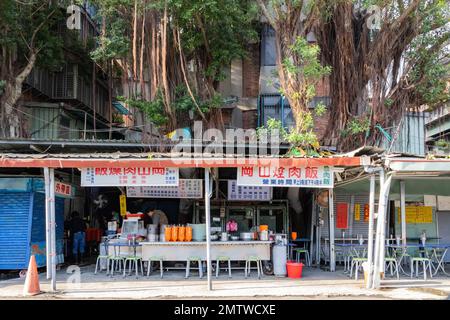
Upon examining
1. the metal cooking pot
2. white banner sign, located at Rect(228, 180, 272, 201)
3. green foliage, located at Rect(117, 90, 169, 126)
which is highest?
green foliage, located at Rect(117, 90, 169, 126)

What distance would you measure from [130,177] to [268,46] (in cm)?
904

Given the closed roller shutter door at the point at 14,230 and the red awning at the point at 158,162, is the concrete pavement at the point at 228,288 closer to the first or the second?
the closed roller shutter door at the point at 14,230

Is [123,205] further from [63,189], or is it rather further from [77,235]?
[63,189]

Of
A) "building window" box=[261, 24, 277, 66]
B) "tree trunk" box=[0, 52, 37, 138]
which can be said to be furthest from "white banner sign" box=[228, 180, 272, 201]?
"tree trunk" box=[0, 52, 37, 138]

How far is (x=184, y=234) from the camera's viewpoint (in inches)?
469

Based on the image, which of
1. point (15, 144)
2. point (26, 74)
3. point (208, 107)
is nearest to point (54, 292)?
point (15, 144)

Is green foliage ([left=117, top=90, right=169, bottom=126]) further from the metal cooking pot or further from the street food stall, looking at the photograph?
the metal cooking pot

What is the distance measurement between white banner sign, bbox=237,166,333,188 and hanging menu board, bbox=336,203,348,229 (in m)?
5.06

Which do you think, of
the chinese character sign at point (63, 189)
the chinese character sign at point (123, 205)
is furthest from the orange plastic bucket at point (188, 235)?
the chinese character sign at point (123, 205)

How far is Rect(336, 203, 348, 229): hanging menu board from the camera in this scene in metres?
14.9

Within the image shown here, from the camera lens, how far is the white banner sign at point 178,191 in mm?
14328

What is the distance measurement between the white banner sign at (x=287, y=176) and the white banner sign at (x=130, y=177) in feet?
5.33

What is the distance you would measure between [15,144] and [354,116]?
9954 millimetres
